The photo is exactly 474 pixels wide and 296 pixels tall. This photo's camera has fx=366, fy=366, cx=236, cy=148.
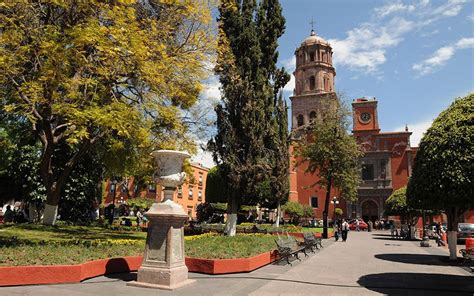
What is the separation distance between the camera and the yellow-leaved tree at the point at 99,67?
10531 millimetres

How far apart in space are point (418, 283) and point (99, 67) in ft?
38.4

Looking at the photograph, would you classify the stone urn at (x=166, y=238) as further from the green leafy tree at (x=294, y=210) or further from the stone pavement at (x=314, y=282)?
the green leafy tree at (x=294, y=210)

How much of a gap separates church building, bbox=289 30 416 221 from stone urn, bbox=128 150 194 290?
38.1 m

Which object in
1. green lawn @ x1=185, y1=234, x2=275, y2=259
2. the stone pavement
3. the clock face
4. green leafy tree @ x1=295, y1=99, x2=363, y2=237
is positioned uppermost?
→ the clock face

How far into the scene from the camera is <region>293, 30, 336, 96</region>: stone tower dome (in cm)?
5302

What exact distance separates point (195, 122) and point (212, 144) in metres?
1.39

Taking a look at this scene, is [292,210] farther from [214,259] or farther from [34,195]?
[214,259]

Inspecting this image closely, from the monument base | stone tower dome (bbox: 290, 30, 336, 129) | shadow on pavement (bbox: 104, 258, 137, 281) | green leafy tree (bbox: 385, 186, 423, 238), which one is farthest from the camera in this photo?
stone tower dome (bbox: 290, 30, 336, 129)

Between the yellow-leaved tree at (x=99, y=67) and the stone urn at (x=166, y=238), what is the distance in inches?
119

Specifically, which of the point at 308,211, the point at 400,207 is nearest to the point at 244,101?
the point at 400,207

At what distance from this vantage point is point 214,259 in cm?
1038

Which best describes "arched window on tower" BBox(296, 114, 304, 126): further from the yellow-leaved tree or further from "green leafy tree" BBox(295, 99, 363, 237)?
the yellow-leaved tree

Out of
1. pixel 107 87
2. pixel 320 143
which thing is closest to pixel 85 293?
pixel 107 87

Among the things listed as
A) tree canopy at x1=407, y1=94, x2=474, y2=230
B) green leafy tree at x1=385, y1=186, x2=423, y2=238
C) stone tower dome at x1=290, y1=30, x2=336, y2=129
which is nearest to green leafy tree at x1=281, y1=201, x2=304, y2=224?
stone tower dome at x1=290, y1=30, x2=336, y2=129
